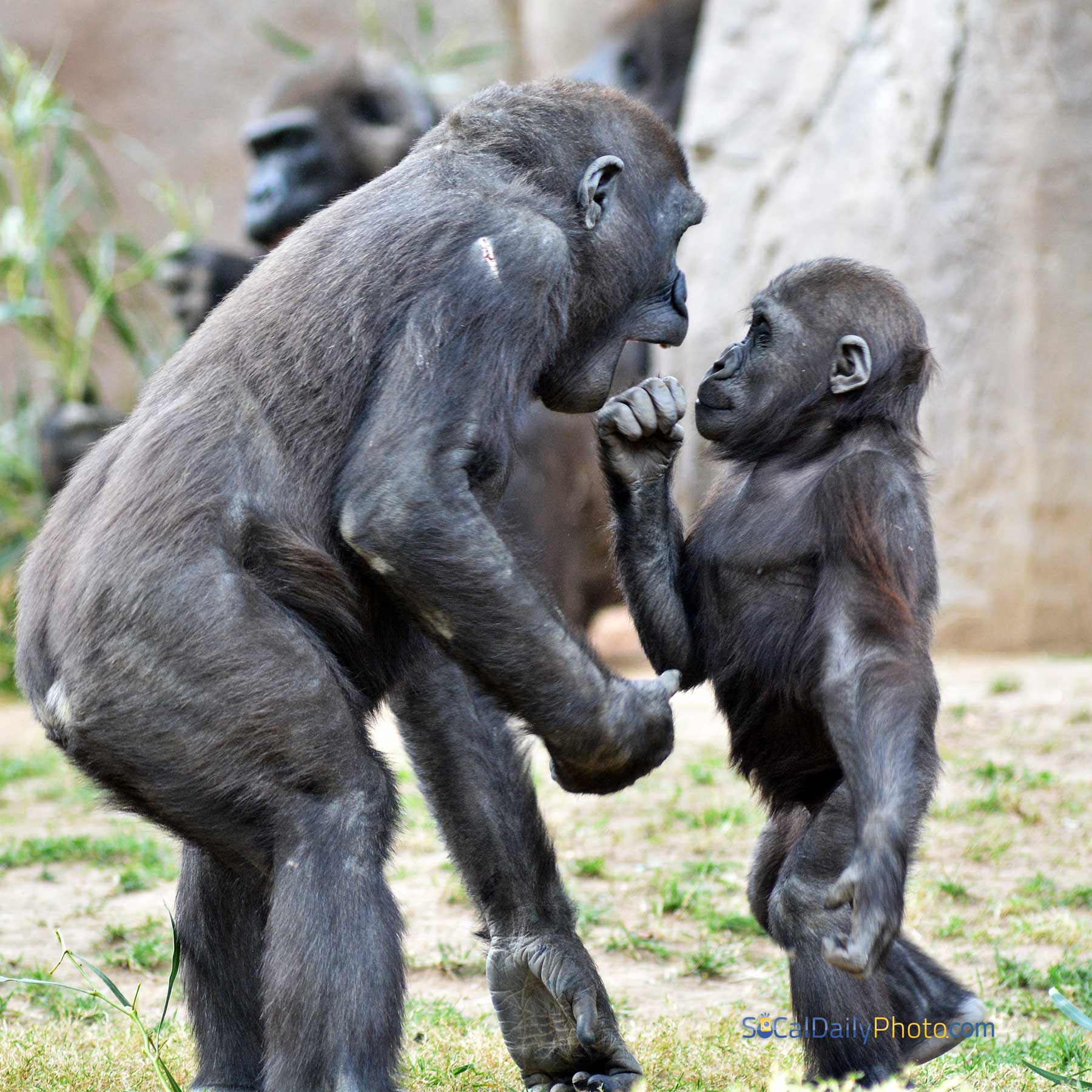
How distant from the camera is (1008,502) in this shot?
8.15 m

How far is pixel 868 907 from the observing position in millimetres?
2539

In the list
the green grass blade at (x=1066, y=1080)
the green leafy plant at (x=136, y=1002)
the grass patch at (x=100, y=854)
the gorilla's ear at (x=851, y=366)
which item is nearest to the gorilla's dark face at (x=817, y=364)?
the gorilla's ear at (x=851, y=366)

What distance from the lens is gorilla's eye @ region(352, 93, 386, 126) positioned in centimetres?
1005

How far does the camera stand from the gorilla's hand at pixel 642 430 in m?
3.29

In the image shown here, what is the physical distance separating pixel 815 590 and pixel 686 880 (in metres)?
1.96

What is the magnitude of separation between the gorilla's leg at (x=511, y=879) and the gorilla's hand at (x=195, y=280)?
6569 mm

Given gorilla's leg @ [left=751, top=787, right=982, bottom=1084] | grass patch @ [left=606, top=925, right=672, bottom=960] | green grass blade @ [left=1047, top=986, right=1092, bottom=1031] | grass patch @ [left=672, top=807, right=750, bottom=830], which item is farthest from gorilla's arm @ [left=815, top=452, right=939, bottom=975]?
grass patch @ [left=672, top=807, right=750, bottom=830]

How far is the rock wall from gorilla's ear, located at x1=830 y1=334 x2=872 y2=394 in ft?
15.4

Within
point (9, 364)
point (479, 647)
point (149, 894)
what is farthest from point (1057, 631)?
point (9, 364)

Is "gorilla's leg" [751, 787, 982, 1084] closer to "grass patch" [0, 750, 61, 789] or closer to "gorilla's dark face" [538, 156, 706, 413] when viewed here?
"gorilla's dark face" [538, 156, 706, 413]

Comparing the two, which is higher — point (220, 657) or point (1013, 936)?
point (220, 657)

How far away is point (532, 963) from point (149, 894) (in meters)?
1.98

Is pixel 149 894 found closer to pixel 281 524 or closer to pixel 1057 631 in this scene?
pixel 281 524

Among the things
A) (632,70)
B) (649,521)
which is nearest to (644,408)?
(649,521)
